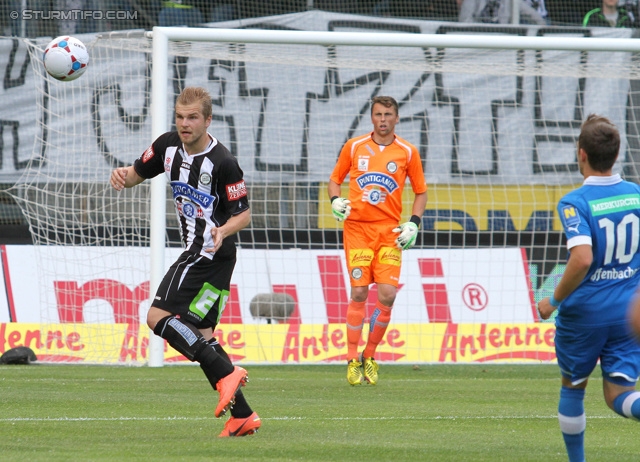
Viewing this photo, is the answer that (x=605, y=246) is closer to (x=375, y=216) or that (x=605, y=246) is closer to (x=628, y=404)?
(x=628, y=404)

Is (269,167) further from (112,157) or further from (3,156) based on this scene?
(3,156)

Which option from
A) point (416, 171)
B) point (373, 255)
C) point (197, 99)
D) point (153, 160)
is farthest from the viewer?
point (416, 171)

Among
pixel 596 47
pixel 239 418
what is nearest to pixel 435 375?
pixel 596 47

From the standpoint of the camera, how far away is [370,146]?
32.4 ft

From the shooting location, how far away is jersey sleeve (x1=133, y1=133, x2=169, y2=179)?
6.30 m

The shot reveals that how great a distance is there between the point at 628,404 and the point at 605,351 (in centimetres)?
26

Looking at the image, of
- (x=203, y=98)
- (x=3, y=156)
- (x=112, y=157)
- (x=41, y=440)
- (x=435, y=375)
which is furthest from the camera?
(x=3, y=156)

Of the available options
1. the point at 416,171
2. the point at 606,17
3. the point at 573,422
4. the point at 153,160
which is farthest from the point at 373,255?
the point at 606,17

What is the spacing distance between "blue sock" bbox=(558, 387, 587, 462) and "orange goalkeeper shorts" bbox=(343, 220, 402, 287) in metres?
4.82

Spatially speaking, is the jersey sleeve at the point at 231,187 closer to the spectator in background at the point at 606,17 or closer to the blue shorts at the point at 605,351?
the blue shorts at the point at 605,351

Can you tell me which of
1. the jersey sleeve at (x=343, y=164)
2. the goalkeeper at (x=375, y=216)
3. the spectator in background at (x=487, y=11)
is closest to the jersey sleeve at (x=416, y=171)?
the goalkeeper at (x=375, y=216)

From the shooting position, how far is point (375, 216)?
970 cm

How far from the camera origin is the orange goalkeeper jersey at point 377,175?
9.73 metres

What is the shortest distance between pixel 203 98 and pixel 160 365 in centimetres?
549
